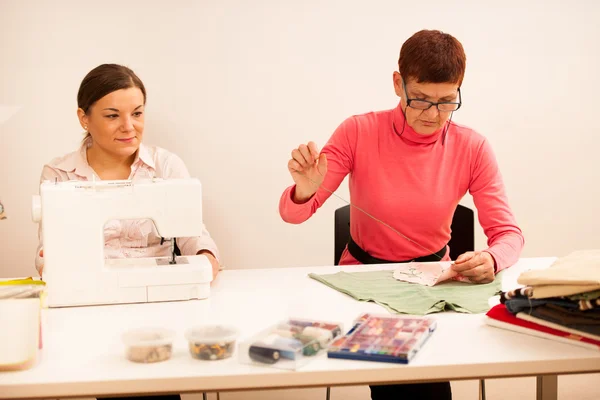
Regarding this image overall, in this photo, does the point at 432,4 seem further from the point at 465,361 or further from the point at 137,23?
the point at 465,361

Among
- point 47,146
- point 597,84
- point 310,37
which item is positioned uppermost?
point 310,37

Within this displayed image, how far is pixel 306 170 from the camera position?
201cm

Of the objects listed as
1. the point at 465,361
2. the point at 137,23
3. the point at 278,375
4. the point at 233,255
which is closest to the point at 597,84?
the point at 233,255

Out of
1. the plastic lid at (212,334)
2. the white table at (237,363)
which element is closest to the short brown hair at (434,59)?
the white table at (237,363)

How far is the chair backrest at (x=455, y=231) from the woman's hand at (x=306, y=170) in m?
0.38

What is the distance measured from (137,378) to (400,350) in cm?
48

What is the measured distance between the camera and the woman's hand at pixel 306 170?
75.2 inches

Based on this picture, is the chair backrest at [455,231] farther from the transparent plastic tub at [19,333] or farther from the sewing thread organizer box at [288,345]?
the transparent plastic tub at [19,333]

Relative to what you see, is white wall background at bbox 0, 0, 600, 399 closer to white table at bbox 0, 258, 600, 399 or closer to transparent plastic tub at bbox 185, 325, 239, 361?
white table at bbox 0, 258, 600, 399

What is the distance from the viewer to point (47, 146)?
293cm

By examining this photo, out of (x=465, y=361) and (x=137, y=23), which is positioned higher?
(x=137, y=23)

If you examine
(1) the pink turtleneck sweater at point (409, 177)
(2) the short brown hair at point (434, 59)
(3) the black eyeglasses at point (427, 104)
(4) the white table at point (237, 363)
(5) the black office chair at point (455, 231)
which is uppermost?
(2) the short brown hair at point (434, 59)

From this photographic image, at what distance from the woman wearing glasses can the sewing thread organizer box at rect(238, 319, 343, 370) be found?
78 cm

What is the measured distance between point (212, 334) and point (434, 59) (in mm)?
1138
